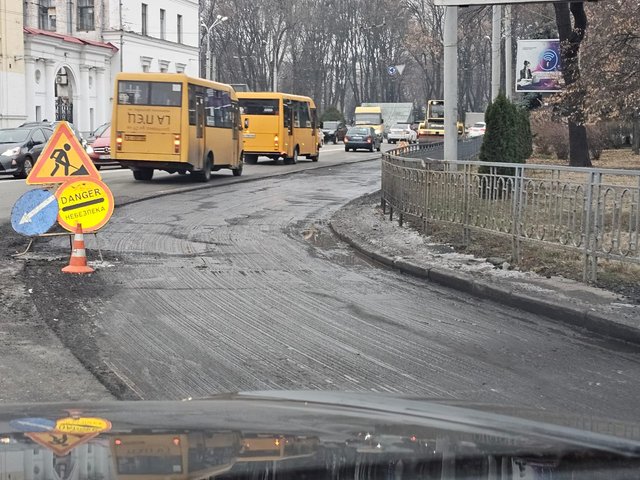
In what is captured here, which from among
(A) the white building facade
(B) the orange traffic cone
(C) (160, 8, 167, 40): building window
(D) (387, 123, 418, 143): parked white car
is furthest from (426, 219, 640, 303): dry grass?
(D) (387, 123, 418, 143): parked white car

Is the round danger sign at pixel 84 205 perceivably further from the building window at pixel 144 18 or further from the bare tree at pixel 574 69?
the building window at pixel 144 18

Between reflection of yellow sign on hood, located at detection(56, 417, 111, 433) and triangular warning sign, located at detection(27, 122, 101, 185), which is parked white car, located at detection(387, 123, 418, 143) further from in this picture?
reflection of yellow sign on hood, located at detection(56, 417, 111, 433)

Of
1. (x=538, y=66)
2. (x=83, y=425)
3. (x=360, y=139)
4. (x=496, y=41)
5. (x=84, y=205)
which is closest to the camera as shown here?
(x=83, y=425)

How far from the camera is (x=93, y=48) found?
5075cm

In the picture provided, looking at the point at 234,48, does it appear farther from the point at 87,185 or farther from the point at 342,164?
the point at 87,185

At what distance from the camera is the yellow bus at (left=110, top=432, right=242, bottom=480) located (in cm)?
213

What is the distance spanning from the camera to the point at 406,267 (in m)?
10.8

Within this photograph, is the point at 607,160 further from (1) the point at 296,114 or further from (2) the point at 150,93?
(2) the point at 150,93

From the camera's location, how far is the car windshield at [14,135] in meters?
26.8

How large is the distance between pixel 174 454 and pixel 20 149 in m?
25.7

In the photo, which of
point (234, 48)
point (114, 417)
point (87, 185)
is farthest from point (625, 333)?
point (234, 48)

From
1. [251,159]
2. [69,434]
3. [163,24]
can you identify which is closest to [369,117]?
[163,24]

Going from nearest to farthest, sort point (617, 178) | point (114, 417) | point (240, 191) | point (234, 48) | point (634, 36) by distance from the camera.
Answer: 1. point (114, 417)
2. point (617, 178)
3. point (634, 36)
4. point (240, 191)
5. point (234, 48)

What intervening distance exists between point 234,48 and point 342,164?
52.0 m
